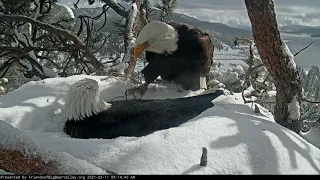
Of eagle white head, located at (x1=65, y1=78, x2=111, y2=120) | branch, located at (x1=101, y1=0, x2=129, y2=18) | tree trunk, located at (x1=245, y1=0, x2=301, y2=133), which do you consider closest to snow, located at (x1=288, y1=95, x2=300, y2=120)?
tree trunk, located at (x1=245, y1=0, x2=301, y2=133)

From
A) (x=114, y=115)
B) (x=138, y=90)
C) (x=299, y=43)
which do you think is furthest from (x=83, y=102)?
(x=299, y=43)

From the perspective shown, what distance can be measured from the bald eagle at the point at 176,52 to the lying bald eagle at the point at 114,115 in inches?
25.8

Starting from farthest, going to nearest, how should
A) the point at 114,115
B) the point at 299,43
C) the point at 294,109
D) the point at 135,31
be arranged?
the point at 135,31 < the point at 299,43 < the point at 294,109 < the point at 114,115

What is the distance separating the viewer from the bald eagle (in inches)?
111

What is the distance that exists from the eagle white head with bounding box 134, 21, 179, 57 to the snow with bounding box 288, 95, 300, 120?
981mm

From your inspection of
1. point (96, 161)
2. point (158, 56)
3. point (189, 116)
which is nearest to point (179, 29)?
point (158, 56)

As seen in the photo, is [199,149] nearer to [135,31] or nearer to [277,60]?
[277,60]

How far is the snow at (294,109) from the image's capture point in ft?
8.98

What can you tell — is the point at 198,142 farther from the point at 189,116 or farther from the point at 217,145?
the point at 189,116

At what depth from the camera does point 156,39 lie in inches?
112

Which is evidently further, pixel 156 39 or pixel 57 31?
pixel 57 31

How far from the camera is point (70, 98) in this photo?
225 centimetres

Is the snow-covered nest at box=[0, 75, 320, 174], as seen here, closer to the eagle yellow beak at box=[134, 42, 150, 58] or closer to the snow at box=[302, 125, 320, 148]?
the snow at box=[302, 125, 320, 148]

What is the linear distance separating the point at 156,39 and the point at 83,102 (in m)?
0.89
